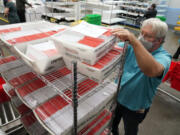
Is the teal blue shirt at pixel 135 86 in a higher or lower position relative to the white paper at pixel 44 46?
lower

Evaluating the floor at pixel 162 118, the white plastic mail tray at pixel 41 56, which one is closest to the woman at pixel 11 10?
the floor at pixel 162 118

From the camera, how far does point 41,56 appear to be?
0.82m

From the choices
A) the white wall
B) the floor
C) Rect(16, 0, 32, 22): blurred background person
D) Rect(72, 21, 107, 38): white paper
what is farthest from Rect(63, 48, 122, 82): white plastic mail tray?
the white wall

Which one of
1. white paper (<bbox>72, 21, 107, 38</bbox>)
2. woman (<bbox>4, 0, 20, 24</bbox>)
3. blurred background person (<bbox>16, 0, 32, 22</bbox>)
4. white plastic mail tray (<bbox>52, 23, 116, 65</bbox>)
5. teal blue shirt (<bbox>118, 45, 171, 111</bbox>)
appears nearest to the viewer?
white plastic mail tray (<bbox>52, 23, 116, 65</bbox>)

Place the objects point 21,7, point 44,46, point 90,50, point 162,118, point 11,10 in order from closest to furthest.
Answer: point 90,50
point 44,46
point 162,118
point 11,10
point 21,7

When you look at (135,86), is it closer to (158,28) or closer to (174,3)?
(158,28)

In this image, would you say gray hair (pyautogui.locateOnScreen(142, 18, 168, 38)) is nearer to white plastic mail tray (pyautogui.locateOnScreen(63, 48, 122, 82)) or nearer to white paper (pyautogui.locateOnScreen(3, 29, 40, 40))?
white plastic mail tray (pyautogui.locateOnScreen(63, 48, 122, 82))

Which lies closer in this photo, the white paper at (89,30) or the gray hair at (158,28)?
the white paper at (89,30)

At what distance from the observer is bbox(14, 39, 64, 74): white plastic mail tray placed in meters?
0.79

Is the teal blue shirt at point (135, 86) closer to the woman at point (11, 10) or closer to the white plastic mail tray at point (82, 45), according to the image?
the white plastic mail tray at point (82, 45)

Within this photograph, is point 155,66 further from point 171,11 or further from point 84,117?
point 171,11

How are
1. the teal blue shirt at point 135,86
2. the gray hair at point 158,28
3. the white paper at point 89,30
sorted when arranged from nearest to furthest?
the white paper at point 89,30 → the gray hair at point 158,28 → the teal blue shirt at point 135,86

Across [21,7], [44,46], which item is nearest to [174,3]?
[21,7]

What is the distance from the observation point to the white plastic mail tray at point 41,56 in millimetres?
791
